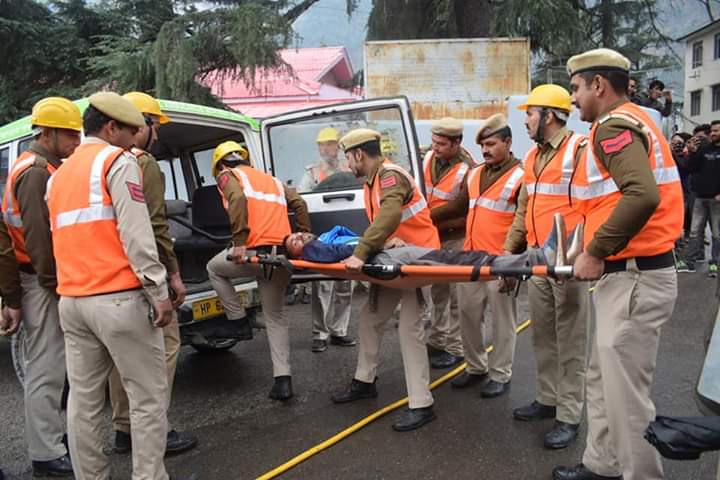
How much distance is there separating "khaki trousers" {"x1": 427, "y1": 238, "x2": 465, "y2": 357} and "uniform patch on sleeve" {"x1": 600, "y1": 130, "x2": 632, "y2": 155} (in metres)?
2.49

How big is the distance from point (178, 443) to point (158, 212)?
1.41 m

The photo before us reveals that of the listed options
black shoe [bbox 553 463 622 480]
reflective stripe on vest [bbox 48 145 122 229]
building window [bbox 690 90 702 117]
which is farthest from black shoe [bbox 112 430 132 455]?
building window [bbox 690 90 702 117]

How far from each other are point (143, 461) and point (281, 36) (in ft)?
26.2

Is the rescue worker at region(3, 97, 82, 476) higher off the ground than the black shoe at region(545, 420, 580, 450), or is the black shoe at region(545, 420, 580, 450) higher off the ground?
the rescue worker at region(3, 97, 82, 476)

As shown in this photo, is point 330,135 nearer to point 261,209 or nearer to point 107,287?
point 261,209

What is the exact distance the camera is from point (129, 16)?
10.4 m

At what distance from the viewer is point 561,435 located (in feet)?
10.9

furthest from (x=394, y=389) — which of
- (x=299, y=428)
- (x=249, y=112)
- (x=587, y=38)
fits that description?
(x=249, y=112)

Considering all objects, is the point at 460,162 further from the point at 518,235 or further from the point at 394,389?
the point at 394,389

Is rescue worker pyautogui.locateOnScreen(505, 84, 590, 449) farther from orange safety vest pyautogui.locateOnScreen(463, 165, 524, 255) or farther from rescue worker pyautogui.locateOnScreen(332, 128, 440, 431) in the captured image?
rescue worker pyautogui.locateOnScreen(332, 128, 440, 431)

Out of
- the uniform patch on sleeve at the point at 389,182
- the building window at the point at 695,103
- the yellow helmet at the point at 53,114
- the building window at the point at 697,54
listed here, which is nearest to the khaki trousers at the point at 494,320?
the uniform patch on sleeve at the point at 389,182

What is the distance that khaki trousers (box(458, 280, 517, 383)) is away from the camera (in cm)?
408

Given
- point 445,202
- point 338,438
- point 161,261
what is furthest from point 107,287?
point 445,202

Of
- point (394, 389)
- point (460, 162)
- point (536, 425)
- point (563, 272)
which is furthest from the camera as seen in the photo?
point (460, 162)
